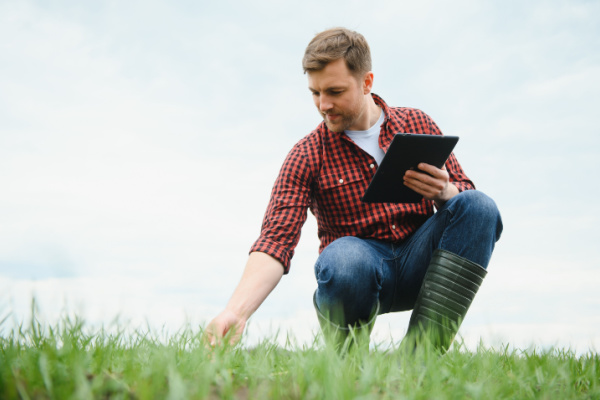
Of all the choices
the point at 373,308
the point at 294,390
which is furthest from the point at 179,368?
the point at 373,308

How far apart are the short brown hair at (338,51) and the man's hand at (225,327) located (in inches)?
72.0

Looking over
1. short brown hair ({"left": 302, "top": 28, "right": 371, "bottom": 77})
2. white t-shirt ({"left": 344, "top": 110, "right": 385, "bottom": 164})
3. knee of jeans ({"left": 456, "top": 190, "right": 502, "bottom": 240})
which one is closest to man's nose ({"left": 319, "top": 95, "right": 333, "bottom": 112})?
short brown hair ({"left": 302, "top": 28, "right": 371, "bottom": 77})

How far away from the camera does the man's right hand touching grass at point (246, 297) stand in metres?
2.41

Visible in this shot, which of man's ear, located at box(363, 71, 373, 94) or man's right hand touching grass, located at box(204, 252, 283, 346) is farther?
man's ear, located at box(363, 71, 373, 94)

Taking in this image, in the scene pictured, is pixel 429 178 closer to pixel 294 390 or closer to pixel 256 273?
pixel 256 273

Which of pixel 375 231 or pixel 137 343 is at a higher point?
pixel 375 231

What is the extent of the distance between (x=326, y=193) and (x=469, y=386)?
6.22 feet

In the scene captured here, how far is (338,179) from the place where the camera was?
347 cm

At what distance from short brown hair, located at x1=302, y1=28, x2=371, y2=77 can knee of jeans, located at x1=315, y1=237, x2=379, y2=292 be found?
1.28 meters

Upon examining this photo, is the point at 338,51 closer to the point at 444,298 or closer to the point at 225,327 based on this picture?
the point at 444,298

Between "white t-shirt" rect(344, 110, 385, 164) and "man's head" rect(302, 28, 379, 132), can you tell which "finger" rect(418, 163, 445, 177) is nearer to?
"white t-shirt" rect(344, 110, 385, 164)

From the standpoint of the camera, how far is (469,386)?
1780mm

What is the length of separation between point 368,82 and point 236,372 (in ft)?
8.36

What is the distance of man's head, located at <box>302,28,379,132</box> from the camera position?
342 centimetres
